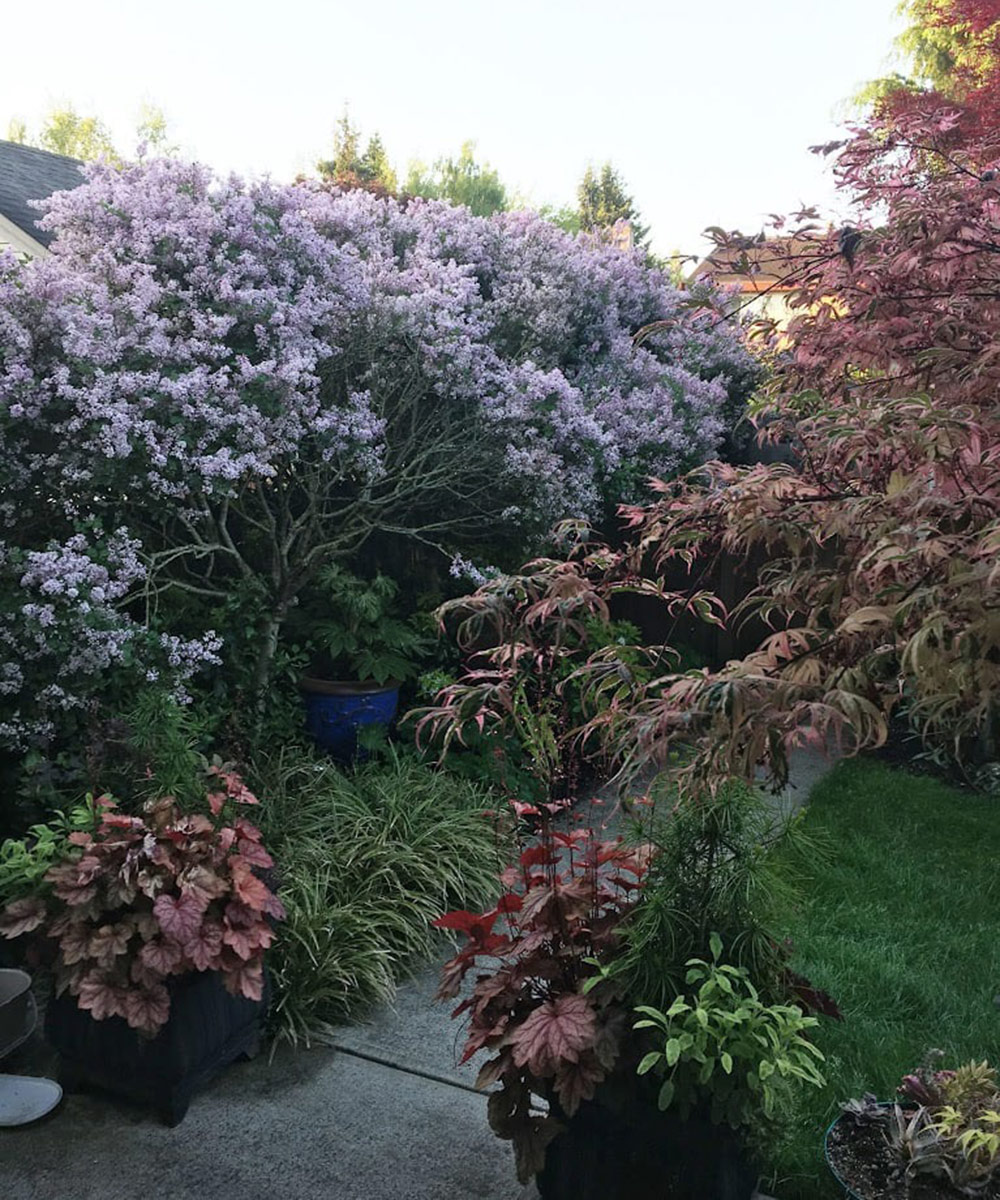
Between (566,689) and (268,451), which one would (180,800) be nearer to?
(268,451)

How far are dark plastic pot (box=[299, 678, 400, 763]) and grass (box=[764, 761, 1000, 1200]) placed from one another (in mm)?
1993

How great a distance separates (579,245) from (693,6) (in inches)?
167

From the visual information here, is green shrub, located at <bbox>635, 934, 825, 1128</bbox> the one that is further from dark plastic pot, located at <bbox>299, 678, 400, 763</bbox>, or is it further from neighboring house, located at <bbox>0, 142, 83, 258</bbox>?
neighboring house, located at <bbox>0, 142, 83, 258</bbox>

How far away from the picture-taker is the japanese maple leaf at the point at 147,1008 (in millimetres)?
2523

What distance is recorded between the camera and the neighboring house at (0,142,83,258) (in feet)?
41.6

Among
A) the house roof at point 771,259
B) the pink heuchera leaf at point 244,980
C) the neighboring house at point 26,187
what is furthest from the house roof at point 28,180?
the pink heuchera leaf at point 244,980

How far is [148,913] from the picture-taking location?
2674 mm

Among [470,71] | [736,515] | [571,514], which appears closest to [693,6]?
[571,514]

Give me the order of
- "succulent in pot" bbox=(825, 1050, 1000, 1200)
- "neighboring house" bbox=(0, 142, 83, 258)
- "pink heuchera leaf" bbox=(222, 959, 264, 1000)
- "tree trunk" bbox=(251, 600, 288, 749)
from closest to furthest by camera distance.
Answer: "succulent in pot" bbox=(825, 1050, 1000, 1200) < "pink heuchera leaf" bbox=(222, 959, 264, 1000) < "tree trunk" bbox=(251, 600, 288, 749) < "neighboring house" bbox=(0, 142, 83, 258)

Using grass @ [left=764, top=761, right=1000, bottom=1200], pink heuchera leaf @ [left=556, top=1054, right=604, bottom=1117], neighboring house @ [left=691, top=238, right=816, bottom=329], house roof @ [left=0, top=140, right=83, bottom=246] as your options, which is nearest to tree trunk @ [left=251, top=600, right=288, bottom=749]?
grass @ [left=764, top=761, right=1000, bottom=1200]

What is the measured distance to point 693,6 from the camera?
31.0 feet

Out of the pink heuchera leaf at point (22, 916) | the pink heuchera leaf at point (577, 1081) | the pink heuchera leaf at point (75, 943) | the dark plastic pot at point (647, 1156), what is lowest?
the dark plastic pot at point (647, 1156)

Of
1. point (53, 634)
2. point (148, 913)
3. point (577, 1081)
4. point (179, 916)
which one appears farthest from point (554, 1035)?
point (53, 634)

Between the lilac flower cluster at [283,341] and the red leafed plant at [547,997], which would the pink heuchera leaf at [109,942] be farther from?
the lilac flower cluster at [283,341]
